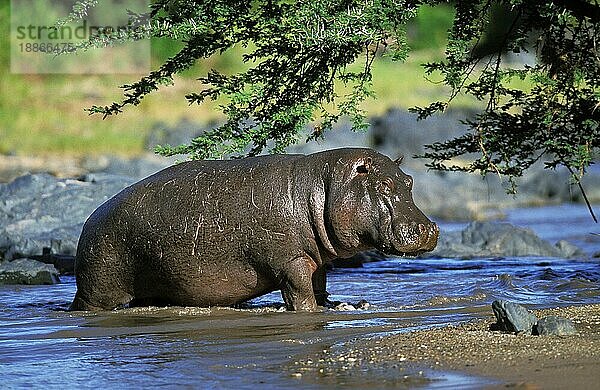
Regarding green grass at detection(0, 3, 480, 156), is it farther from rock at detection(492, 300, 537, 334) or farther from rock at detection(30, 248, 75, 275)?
rock at detection(492, 300, 537, 334)

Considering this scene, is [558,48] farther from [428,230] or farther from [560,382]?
[560,382]

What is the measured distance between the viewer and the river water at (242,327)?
575 cm

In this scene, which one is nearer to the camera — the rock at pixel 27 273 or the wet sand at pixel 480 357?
the wet sand at pixel 480 357

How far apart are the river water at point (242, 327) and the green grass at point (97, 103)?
15.8 m

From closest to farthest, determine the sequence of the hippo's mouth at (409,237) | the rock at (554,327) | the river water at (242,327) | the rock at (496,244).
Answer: the river water at (242,327) < the rock at (554,327) < the hippo's mouth at (409,237) < the rock at (496,244)

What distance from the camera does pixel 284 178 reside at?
816cm

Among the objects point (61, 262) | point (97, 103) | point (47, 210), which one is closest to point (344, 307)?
point (61, 262)

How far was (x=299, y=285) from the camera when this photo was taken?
7.94 metres

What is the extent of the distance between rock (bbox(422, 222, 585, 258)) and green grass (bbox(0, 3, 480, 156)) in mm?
12665

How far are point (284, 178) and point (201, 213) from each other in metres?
0.62

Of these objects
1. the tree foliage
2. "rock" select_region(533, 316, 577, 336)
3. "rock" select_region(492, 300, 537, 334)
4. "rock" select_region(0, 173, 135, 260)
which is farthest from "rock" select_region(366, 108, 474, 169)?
"rock" select_region(533, 316, 577, 336)

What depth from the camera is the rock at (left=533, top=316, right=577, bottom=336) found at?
6418 millimetres

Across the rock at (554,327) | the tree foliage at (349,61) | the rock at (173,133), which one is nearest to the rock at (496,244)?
the tree foliage at (349,61)

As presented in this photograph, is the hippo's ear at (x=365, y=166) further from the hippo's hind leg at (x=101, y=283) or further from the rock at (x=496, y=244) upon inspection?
the rock at (x=496, y=244)
